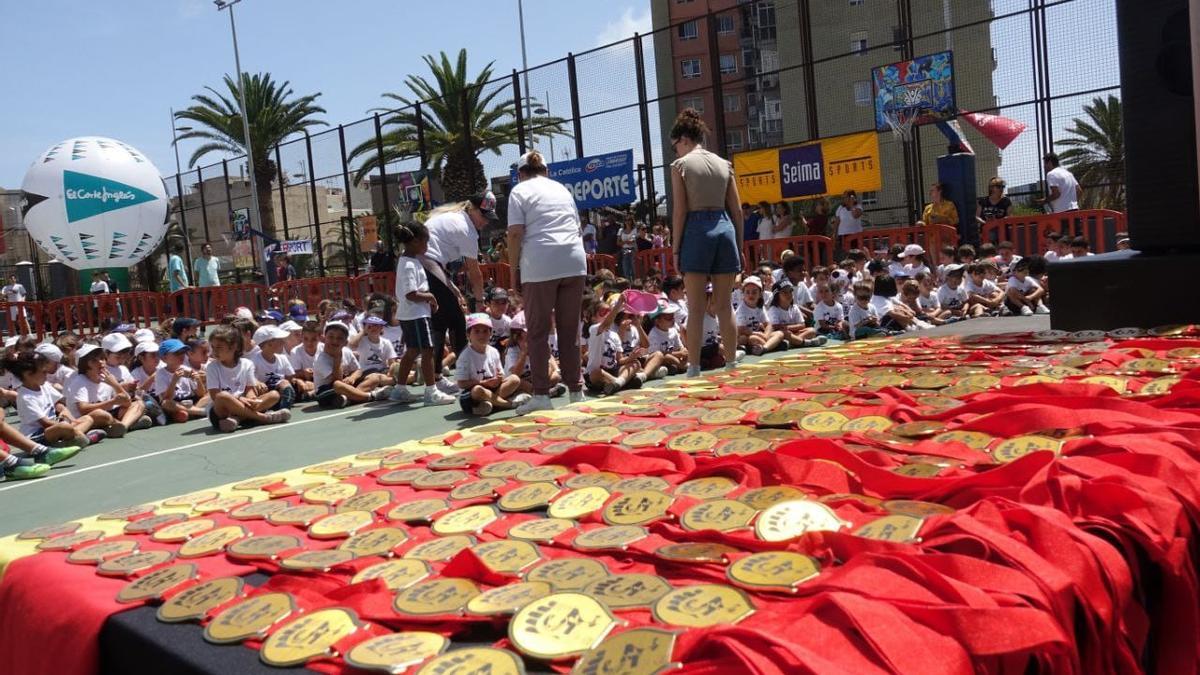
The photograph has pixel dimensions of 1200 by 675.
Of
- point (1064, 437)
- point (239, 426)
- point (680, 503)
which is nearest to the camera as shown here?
point (680, 503)

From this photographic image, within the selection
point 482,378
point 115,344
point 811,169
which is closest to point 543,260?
point 482,378

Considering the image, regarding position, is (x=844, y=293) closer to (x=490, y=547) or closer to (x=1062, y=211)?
(x=1062, y=211)

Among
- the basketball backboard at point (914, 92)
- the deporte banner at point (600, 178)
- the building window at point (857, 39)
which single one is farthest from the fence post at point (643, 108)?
the building window at point (857, 39)

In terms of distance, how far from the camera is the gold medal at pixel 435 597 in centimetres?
188

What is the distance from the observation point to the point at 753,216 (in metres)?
14.2

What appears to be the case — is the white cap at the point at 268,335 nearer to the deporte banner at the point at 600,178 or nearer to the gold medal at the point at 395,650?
the gold medal at the point at 395,650

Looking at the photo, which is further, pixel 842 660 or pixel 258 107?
pixel 258 107

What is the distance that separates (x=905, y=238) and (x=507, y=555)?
11039mm

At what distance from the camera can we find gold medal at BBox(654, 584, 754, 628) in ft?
5.53

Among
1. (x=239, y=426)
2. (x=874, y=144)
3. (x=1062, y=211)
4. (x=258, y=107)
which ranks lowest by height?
(x=239, y=426)

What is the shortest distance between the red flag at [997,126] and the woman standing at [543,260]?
358 inches

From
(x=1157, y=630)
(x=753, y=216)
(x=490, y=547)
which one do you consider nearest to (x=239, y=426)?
(x=490, y=547)

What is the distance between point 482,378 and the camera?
277 inches

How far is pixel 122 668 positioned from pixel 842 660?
156 cm
